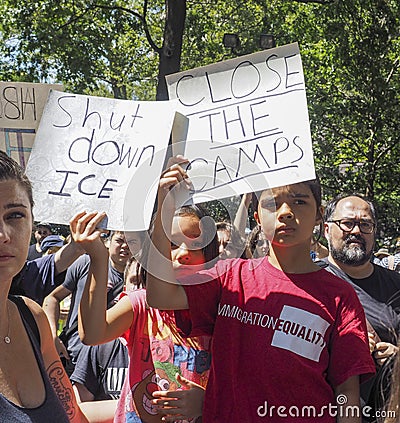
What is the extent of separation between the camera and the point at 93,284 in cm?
236

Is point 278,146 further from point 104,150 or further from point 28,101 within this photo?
point 28,101

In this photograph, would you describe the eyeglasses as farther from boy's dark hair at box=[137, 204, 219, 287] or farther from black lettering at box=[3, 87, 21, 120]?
black lettering at box=[3, 87, 21, 120]

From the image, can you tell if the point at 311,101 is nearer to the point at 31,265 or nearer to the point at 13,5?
the point at 13,5

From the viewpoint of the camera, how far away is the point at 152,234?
2.41 m

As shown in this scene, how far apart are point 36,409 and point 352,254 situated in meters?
2.20

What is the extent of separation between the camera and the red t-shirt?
92.3 inches

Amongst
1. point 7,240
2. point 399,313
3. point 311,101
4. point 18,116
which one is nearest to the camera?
point 7,240

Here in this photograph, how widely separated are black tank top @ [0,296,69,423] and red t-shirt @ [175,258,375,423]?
1.88 feet

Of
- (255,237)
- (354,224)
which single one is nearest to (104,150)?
(255,237)

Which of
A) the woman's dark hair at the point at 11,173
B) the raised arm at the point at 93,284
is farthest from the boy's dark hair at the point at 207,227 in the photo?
the woman's dark hair at the point at 11,173

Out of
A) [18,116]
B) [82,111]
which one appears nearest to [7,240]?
[82,111]

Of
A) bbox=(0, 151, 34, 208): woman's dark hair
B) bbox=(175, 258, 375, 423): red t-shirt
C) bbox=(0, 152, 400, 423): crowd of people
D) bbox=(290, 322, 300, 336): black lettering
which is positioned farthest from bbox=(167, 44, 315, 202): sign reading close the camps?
bbox=(0, 151, 34, 208): woman's dark hair

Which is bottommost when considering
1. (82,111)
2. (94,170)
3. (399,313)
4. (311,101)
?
(399,313)

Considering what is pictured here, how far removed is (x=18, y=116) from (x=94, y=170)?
506mm
